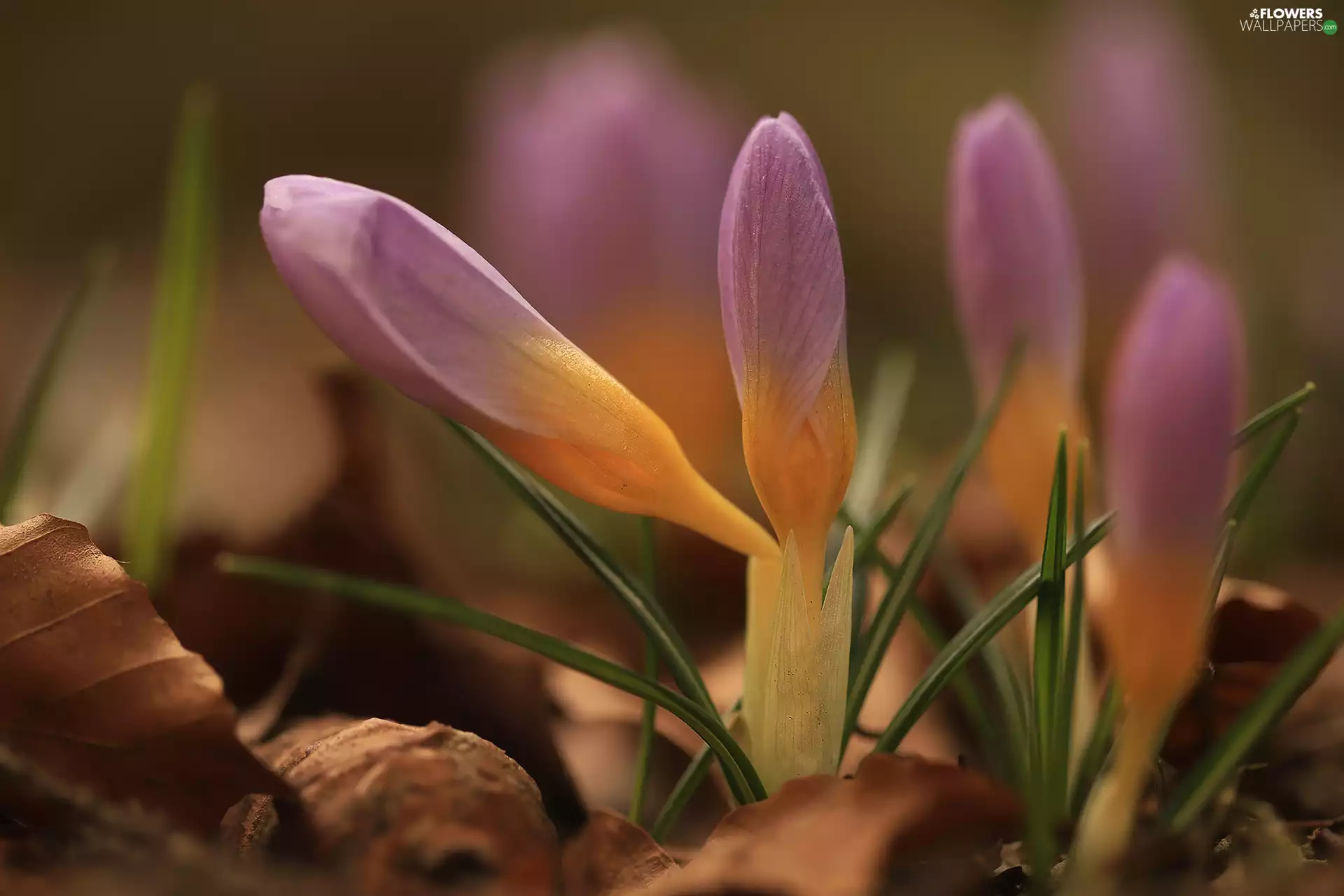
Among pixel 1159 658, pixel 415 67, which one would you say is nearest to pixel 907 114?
pixel 415 67

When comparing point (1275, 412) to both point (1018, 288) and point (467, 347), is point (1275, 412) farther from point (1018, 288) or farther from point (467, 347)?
point (467, 347)

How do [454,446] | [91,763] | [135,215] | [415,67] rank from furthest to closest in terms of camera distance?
1. [415,67]
2. [135,215]
3. [454,446]
4. [91,763]

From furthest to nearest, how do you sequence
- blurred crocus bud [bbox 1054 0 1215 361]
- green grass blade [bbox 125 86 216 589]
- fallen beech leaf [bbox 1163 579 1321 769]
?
1. blurred crocus bud [bbox 1054 0 1215 361]
2. green grass blade [bbox 125 86 216 589]
3. fallen beech leaf [bbox 1163 579 1321 769]

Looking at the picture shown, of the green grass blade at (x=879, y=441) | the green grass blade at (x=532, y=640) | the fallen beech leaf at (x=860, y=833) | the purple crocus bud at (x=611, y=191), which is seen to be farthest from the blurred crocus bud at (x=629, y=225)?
the fallen beech leaf at (x=860, y=833)

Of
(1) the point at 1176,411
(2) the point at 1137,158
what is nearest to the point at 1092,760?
(1) the point at 1176,411

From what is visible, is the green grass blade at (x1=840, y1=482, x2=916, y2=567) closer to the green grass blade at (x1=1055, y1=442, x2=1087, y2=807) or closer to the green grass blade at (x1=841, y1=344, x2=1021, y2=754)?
the green grass blade at (x1=841, y1=344, x2=1021, y2=754)

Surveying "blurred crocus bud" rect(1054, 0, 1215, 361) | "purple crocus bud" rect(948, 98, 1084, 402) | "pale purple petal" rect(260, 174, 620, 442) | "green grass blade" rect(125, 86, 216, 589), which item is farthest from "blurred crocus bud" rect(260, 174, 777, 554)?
"blurred crocus bud" rect(1054, 0, 1215, 361)

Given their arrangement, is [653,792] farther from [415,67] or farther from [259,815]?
[415,67]
